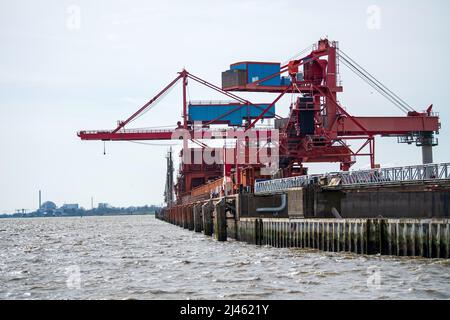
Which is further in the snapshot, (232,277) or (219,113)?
(219,113)

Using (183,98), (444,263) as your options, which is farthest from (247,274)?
(183,98)

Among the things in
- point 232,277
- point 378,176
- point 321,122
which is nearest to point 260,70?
point 321,122

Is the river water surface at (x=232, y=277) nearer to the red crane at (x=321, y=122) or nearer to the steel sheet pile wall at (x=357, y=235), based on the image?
the steel sheet pile wall at (x=357, y=235)

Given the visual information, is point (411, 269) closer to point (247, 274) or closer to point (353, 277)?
point (353, 277)

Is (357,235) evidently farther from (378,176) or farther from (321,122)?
(321,122)

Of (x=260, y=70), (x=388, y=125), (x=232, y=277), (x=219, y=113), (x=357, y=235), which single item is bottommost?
(x=232, y=277)

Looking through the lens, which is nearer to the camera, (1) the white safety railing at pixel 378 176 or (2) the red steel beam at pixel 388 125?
(1) the white safety railing at pixel 378 176

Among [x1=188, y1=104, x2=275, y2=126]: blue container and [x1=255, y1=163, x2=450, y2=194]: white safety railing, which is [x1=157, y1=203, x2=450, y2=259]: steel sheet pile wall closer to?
[x1=255, y1=163, x2=450, y2=194]: white safety railing

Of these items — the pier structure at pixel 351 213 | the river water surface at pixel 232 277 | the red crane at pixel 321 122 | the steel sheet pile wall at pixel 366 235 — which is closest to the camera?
the river water surface at pixel 232 277

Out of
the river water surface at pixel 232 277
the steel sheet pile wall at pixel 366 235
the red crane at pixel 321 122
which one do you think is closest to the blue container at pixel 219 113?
the red crane at pixel 321 122

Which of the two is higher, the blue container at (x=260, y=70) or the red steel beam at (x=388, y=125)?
the blue container at (x=260, y=70)

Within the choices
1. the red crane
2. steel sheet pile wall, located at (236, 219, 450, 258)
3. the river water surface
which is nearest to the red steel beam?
the red crane

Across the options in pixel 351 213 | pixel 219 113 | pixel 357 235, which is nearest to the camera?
pixel 357 235
